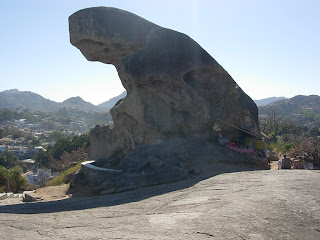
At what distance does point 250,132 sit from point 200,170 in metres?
3.96

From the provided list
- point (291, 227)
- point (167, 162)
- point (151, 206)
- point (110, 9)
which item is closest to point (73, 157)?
point (110, 9)

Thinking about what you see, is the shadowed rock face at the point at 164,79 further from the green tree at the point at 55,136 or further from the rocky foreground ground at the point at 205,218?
the green tree at the point at 55,136

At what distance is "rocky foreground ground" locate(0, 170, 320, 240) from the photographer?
3.55m

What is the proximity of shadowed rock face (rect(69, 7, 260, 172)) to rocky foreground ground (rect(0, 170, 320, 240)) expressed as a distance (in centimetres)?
559

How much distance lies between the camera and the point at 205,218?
4.07m

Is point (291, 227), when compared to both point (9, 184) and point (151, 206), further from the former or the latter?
point (9, 184)

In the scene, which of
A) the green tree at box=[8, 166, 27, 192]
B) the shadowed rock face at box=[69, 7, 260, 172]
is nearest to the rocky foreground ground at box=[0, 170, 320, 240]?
the shadowed rock face at box=[69, 7, 260, 172]

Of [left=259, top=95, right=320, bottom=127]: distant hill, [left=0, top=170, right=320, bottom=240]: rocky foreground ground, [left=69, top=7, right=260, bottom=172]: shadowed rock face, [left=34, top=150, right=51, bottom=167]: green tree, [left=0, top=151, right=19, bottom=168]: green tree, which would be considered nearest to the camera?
[left=0, top=170, right=320, bottom=240]: rocky foreground ground

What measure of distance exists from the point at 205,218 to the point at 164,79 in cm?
754

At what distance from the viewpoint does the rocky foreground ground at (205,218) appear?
3.55m

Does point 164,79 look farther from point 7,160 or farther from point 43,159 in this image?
point 7,160

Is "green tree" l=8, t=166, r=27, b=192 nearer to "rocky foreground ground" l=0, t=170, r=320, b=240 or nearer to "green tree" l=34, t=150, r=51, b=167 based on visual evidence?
"rocky foreground ground" l=0, t=170, r=320, b=240

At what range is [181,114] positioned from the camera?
38.5 feet

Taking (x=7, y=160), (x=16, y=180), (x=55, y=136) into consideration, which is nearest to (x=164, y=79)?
(x=16, y=180)
